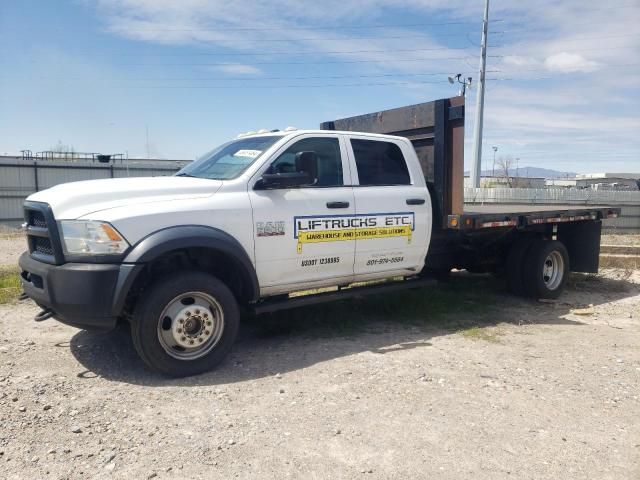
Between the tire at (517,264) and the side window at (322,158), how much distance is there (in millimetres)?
3427

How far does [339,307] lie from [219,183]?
267 centimetres

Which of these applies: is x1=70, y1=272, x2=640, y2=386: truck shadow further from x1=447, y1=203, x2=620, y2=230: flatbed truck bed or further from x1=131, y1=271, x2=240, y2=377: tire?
x1=447, y1=203, x2=620, y2=230: flatbed truck bed

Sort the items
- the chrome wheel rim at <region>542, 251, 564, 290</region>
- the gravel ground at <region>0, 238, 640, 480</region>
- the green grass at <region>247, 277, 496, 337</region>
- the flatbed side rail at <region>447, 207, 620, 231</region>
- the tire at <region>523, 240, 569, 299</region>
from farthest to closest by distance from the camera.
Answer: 1. the chrome wheel rim at <region>542, 251, 564, 290</region>
2. the tire at <region>523, 240, 569, 299</region>
3. the flatbed side rail at <region>447, 207, 620, 231</region>
4. the green grass at <region>247, 277, 496, 337</region>
5. the gravel ground at <region>0, 238, 640, 480</region>

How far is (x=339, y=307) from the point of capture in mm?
6820

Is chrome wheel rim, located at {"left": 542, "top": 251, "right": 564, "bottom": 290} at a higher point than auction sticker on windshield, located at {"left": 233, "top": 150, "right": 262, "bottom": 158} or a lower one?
lower

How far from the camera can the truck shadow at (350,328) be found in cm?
470

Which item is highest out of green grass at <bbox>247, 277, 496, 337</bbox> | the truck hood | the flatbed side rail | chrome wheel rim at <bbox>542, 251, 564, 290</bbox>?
the truck hood

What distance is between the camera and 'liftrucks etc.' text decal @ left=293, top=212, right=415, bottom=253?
200 inches

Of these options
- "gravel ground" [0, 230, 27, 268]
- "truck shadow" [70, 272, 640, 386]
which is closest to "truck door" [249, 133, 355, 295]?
"truck shadow" [70, 272, 640, 386]

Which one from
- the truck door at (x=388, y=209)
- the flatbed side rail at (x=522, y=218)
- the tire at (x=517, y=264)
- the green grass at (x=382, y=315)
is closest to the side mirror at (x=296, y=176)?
the truck door at (x=388, y=209)

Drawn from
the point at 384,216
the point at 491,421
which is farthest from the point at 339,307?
the point at 491,421

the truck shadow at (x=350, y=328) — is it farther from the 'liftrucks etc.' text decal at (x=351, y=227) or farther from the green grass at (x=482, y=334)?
the 'liftrucks etc.' text decal at (x=351, y=227)

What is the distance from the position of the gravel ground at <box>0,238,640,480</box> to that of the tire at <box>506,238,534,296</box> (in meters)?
1.65

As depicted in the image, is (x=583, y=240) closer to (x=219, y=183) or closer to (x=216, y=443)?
(x=219, y=183)
